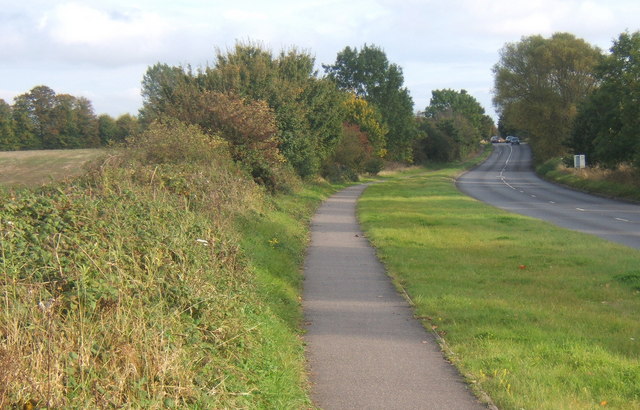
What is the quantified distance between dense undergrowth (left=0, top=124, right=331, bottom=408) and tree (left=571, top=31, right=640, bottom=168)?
111ft

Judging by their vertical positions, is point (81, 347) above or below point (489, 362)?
above

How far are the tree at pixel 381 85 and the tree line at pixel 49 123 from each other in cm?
4108

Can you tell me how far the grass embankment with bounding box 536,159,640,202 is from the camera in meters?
38.7

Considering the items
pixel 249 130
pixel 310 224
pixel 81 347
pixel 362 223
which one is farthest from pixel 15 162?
pixel 81 347

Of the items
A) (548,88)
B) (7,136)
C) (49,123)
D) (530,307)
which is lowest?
(530,307)

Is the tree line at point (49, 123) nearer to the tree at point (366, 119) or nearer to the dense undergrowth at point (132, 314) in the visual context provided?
the tree at point (366, 119)

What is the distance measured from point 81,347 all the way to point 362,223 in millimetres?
19015

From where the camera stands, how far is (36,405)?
4379mm

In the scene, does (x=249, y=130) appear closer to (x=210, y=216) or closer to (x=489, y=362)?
(x=210, y=216)

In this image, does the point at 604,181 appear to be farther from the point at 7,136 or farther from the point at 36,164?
the point at 36,164

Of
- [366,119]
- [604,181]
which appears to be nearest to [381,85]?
[366,119]

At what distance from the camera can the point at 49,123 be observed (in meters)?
39.3

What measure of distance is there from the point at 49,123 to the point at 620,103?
32.2 m

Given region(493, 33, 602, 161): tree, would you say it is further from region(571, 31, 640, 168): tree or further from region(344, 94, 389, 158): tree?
region(571, 31, 640, 168): tree
